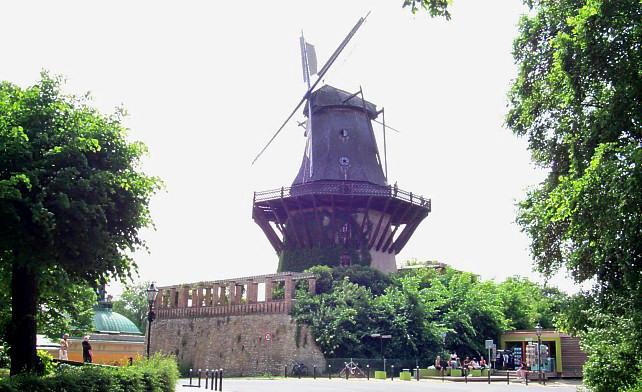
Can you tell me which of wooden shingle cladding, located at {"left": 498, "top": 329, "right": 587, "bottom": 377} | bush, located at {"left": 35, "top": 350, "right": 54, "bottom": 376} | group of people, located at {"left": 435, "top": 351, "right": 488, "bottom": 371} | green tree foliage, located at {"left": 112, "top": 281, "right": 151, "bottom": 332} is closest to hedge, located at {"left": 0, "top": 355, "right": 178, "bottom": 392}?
bush, located at {"left": 35, "top": 350, "right": 54, "bottom": 376}

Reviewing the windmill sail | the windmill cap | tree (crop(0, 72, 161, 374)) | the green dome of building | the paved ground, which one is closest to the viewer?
tree (crop(0, 72, 161, 374))

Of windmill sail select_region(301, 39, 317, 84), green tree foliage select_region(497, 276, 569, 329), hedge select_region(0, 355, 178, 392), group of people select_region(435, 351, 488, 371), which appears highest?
windmill sail select_region(301, 39, 317, 84)

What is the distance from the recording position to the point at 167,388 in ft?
56.9

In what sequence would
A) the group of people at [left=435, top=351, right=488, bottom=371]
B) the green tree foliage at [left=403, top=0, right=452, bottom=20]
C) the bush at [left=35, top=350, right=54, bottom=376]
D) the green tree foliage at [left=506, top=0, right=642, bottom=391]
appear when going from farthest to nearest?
the group of people at [left=435, top=351, right=488, bottom=371], the bush at [left=35, top=350, right=54, bottom=376], the green tree foliage at [left=506, top=0, right=642, bottom=391], the green tree foliage at [left=403, top=0, right=452, bottom=20]

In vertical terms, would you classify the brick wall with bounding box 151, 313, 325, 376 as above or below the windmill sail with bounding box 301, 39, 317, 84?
below

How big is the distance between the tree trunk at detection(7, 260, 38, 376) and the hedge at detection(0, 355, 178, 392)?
2.37 feet

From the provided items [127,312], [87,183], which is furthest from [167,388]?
[127,312]

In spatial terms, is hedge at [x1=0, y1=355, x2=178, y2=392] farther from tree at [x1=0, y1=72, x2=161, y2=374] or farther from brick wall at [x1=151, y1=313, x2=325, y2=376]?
brick wall at [x1=151, y1=313, x2=325, y2=376]

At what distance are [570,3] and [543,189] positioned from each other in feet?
14.5

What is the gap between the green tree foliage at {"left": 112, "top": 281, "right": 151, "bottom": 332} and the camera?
75.6 metres

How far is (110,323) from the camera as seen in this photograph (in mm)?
54125

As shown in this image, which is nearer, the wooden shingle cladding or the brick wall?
the wooden shingle cladding

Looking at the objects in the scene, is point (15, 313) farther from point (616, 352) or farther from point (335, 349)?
point (335, 349)

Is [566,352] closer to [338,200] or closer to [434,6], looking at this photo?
[338,200]
